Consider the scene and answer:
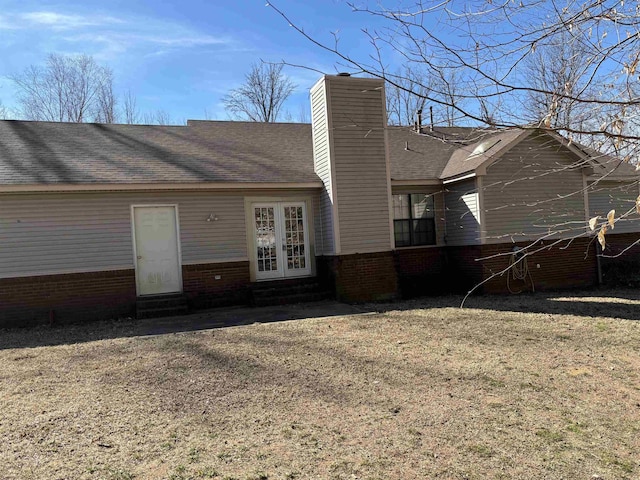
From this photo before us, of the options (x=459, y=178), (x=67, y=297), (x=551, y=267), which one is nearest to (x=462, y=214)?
(x=459, y=178)

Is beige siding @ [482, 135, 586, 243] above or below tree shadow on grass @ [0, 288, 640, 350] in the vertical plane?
above

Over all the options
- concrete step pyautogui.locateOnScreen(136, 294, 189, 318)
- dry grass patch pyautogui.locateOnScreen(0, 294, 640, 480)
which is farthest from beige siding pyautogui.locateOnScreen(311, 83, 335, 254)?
dry grass patch pyautogui.locateOnScreen(0, 294, 640, 480)

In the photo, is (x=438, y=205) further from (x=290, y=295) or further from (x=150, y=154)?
(x=150, y=154)

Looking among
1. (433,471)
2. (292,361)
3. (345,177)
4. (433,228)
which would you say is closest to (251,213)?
(345,177)

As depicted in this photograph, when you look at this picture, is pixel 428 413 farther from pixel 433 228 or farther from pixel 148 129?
pixel 148 129

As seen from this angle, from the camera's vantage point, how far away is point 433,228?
12695 millimetres

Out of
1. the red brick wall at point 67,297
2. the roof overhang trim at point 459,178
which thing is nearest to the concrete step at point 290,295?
the red brick wall at point 67,297

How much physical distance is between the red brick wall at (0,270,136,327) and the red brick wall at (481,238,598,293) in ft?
27.8

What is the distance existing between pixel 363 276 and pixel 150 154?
239 inches

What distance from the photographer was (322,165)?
11.5 m

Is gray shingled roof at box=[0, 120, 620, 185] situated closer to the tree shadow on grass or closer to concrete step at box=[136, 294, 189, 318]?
concrete step at box=[136, 294, 189, 318]

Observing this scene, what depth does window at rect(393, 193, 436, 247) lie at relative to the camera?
12.4 m

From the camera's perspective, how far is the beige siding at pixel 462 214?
1152cm

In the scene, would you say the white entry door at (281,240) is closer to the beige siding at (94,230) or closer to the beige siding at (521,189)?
the beige siding at (94,230)
